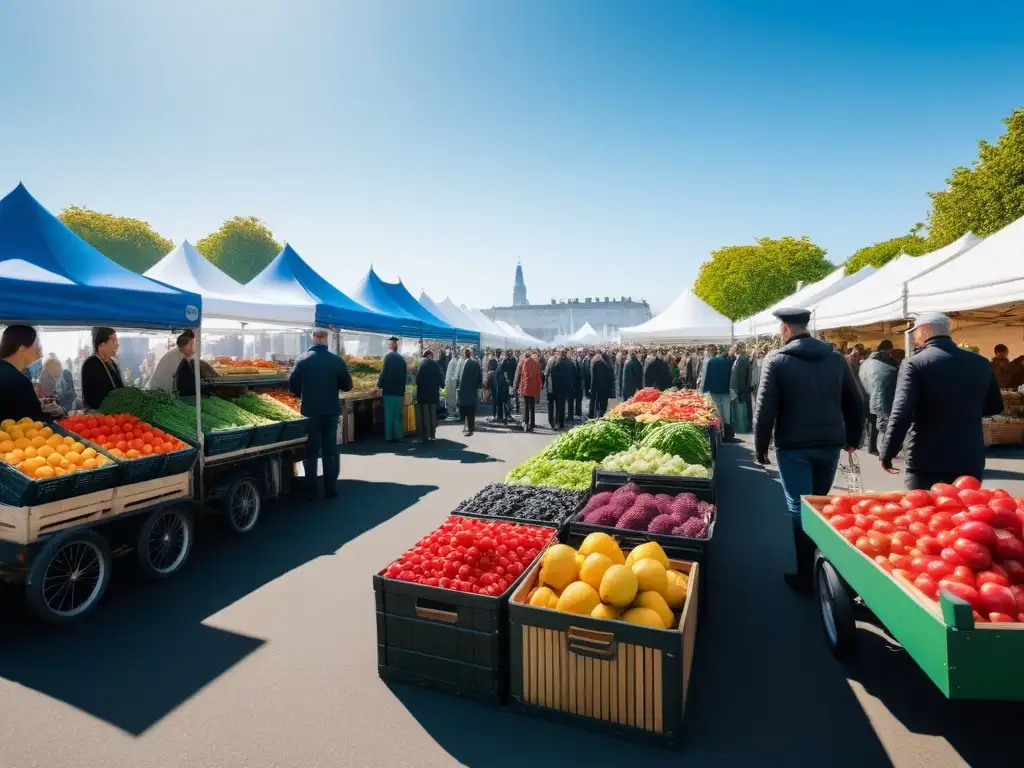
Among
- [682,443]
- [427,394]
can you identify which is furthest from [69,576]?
[427,394]

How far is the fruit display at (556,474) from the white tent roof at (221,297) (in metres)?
5.81

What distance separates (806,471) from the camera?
4.01m

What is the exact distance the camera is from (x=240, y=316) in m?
8.77

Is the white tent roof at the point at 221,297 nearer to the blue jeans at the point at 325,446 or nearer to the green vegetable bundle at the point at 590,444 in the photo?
the blue jeans at the point at 325,446

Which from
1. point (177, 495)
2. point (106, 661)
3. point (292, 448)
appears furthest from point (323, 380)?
point (106, 661)

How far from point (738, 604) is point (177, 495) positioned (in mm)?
4601

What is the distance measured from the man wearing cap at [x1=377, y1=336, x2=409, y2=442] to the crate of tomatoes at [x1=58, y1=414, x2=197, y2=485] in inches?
223

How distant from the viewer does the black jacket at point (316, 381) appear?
21.7 feet

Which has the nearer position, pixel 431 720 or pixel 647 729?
pixel 647 729

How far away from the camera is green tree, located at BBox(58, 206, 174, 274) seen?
3291 cm

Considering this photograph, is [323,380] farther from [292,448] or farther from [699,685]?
[699,685]

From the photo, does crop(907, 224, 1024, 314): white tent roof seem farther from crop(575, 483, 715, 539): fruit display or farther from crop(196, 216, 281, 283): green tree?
crop(196, 216, 281, 283): green tree

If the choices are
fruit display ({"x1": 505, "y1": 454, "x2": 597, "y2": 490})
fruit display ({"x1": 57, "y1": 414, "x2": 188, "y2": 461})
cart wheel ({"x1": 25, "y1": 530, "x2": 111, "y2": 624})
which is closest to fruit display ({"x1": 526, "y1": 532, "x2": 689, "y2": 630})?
fruit display ({"x1": 505, "y1": 454, "x2": 597, "y2": 490})

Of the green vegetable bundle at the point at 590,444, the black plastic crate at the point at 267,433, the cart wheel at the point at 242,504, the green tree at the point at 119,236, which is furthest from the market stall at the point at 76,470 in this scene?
the green tree at the point at 119,236
